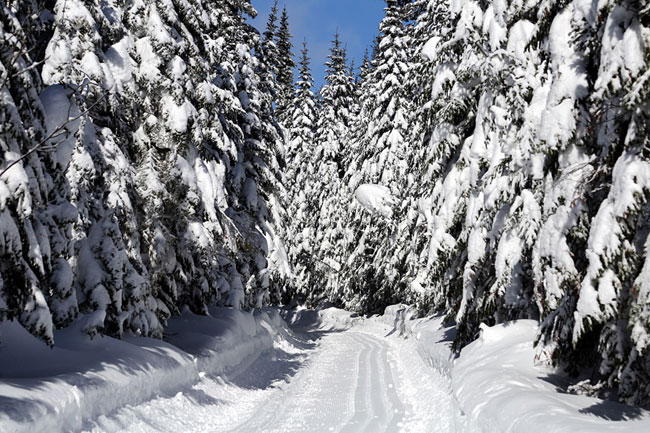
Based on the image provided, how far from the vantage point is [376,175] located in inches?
1136

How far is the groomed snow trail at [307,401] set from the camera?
8.97 meters

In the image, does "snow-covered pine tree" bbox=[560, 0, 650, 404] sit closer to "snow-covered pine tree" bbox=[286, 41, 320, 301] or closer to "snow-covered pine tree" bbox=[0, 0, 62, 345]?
"snow-covered pine tree" bbox=[0, 0, 62, 345]

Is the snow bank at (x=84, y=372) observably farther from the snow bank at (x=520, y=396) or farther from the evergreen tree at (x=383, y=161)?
the evergreen tree at (x=383, y=161)

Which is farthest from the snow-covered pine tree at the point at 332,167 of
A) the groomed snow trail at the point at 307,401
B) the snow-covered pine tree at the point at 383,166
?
the groomed snow trail at the point at 307,401

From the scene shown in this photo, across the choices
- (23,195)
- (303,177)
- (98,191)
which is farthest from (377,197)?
(23,195)

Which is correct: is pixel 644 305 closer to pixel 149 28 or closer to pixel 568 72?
pixel 568 72

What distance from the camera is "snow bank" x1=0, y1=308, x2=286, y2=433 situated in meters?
6.03

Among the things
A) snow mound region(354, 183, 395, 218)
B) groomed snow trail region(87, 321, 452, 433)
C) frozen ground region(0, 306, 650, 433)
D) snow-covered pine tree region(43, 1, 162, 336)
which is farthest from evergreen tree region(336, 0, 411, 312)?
snow-covered pine tree region(43, 1, 162, 336)

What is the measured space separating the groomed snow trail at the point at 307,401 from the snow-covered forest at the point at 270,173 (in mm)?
1750

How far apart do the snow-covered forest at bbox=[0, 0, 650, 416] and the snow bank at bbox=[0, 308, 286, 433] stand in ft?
1.34

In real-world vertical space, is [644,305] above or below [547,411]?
above

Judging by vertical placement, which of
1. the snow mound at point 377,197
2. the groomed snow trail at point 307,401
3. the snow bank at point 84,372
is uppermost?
the snow mound at point 377,197

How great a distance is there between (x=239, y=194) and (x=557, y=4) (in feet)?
49.2

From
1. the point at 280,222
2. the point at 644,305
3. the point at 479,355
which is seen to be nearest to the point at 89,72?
the point at 479,355
